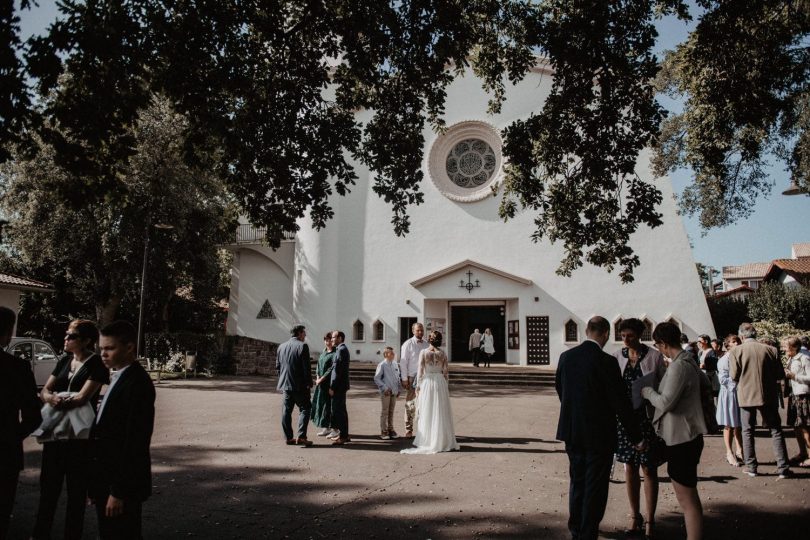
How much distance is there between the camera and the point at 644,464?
16.6ft

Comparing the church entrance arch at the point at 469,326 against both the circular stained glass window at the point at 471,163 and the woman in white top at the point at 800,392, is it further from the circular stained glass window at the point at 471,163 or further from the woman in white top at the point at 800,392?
the woman in white top at the point at 800,392

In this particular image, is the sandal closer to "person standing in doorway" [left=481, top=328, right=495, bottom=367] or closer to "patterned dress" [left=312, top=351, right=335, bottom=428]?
"patterned dress" [left=312, top=351, right=335, bottom=428]

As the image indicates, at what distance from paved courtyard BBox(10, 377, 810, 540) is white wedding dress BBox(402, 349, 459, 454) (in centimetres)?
33

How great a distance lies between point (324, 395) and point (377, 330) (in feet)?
57.6

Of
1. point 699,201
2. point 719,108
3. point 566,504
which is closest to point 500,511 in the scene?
point 566,504

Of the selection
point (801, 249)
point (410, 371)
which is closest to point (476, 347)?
point (410, 371)

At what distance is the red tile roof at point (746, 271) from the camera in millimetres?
75375

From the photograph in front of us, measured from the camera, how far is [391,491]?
6.35 metres

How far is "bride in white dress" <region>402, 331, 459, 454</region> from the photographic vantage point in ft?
28.4

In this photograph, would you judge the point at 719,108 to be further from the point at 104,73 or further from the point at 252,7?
the point at 104,73

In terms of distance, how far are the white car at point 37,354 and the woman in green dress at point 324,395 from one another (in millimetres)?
10293

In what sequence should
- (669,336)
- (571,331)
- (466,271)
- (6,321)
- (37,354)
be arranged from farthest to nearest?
(466,271), (571,331), (37,354), (669,336), (6,321)

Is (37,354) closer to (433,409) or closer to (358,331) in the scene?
(433,409)

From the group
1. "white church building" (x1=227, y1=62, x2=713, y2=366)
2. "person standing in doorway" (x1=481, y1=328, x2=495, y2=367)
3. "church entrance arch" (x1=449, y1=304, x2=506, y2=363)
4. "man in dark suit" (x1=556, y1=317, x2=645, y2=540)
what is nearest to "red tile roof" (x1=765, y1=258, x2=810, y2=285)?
"white church building" (x1=227, y1=62, x2=713, y2=366)
